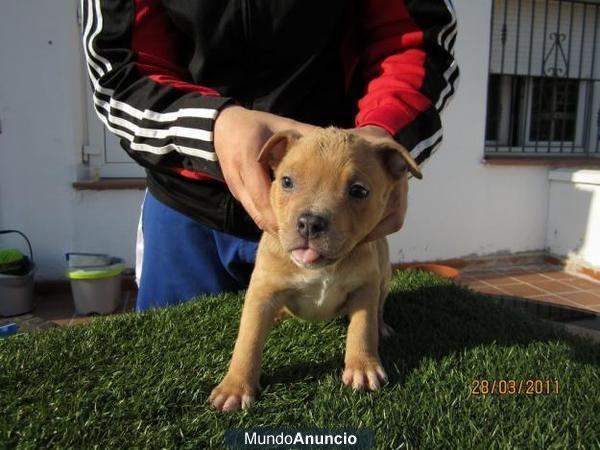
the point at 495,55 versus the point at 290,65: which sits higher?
the point at 495,55

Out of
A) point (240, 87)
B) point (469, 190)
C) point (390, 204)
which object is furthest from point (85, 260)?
point (469, 190)

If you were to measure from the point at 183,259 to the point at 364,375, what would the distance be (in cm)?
100

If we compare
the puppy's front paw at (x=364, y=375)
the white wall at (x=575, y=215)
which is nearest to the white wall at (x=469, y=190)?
the white wall at (x=575, y=215)

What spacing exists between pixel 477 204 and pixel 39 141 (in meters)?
4.66

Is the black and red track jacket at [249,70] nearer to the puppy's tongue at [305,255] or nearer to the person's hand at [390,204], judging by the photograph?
the person's hand at [390,204]

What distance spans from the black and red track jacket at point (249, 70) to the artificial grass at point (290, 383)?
0.50m

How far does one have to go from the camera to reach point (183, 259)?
2225 millimetres

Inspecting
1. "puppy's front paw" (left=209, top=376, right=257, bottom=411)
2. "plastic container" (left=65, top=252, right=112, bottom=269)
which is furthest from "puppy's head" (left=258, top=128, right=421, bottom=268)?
"plastic container" (left=65, top=252, right=112, bottom=269)

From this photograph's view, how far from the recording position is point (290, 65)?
75.0 inches

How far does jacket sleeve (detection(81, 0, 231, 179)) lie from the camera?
1.58m

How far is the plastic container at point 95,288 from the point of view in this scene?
4488 millimetres

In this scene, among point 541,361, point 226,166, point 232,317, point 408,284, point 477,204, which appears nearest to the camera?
point 226,166

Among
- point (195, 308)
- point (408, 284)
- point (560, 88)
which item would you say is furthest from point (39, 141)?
point (560, 88)

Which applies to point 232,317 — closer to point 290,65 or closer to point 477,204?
point 290,65
